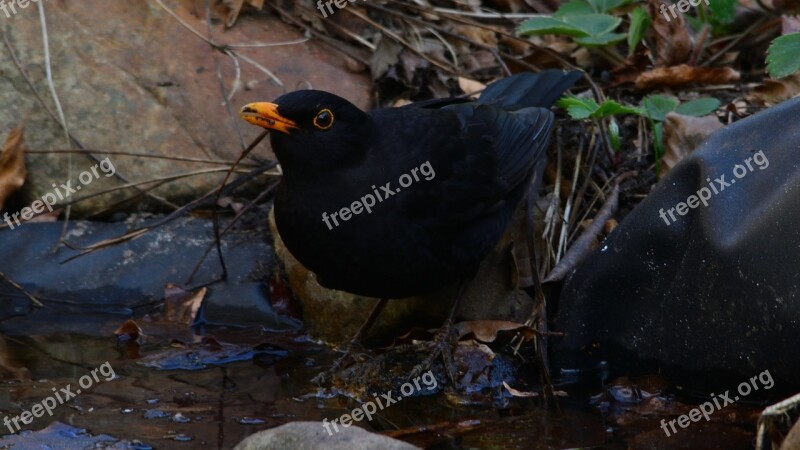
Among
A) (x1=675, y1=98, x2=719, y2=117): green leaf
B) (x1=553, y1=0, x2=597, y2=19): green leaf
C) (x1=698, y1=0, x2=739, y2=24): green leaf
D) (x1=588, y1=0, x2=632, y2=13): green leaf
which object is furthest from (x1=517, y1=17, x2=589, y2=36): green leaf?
(x1=698, y1=0, x2=739, y2=24): green leaf

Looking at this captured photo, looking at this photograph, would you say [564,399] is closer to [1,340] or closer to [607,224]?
[607,224]

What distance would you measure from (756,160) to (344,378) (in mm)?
1860

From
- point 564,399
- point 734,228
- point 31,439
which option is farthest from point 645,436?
point 31,439

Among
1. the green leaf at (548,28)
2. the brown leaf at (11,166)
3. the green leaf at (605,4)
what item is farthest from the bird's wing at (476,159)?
the brown leaf at (11,166)

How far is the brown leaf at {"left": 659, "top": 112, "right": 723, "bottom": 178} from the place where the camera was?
17.4ft

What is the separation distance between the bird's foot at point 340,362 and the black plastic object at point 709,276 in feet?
2.85

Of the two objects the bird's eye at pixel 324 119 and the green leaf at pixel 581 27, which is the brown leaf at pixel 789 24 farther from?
the bird's eye at pixel 324 119

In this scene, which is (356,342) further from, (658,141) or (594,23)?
(594,23)

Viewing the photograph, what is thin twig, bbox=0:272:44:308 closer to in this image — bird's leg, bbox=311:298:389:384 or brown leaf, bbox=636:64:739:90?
bird's leg, bbox=311:298:389:384

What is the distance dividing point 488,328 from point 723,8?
2.58m

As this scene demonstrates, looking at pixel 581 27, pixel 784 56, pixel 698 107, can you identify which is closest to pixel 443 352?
pixel 698 107

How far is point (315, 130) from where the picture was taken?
4.40 metres

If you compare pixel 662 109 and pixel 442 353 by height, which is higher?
pixel 662 109

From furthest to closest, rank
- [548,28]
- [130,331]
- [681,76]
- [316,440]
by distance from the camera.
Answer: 1. [681,76]
2. [548,28]
3. [130,331]
4. [316,440]
